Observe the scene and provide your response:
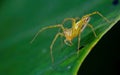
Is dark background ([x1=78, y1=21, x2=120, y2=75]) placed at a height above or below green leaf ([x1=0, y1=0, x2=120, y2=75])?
below

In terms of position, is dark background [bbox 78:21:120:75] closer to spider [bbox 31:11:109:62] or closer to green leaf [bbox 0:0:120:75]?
green leaf [bbox 0:0:120:75]

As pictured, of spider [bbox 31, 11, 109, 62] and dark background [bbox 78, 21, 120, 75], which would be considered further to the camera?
spider [bbox 31, 11, 109, 62]

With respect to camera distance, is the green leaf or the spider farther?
the spider

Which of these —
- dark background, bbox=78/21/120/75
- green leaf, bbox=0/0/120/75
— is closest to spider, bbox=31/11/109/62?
green leaf, bbox=0/0/120/75

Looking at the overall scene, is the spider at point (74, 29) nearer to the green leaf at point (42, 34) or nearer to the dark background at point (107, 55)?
the green leaf at point (42, 34)

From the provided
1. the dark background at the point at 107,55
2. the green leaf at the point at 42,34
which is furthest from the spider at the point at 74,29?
the dark background at the point at 107,55

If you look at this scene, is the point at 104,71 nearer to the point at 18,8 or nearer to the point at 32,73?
the point at 32,73

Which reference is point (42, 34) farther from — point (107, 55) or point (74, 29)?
point (107, 55)
